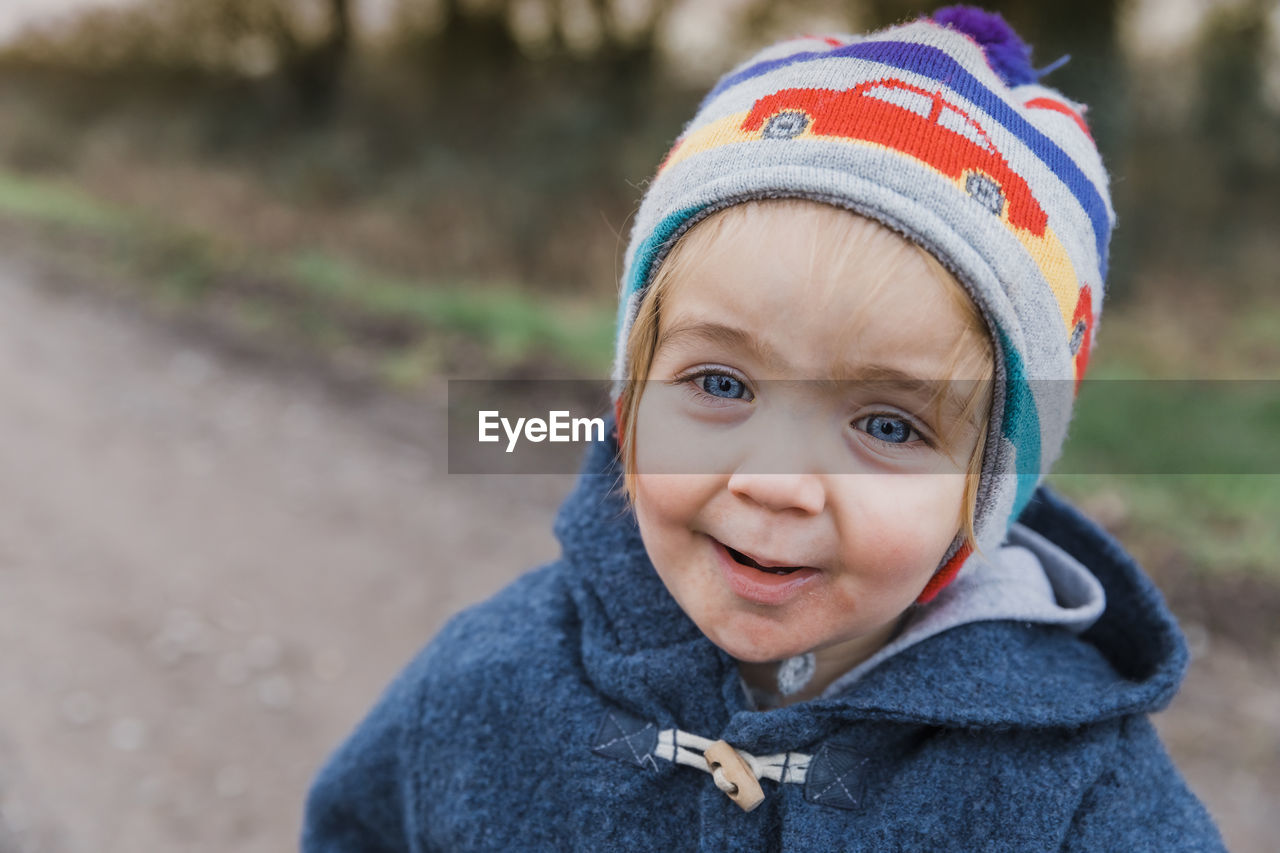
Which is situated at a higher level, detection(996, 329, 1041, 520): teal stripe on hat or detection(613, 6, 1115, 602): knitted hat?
detection(613, 6, 1115, 602): knitted hat

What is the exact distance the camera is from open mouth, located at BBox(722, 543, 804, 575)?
1188 millimetres

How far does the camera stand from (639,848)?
1.32 m

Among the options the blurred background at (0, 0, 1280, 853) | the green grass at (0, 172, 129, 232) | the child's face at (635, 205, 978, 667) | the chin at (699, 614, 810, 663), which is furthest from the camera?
the green grass at (0, 172, 129, 232)

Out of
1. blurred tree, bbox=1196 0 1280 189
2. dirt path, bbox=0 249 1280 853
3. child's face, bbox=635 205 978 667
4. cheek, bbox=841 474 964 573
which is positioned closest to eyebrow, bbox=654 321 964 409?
child's face, bbox=635 205 978 667

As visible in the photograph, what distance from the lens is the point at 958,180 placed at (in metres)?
1.15

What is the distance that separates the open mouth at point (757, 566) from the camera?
119 centimetres

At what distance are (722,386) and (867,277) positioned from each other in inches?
9.2

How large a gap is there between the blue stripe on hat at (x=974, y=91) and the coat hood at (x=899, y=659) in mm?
531

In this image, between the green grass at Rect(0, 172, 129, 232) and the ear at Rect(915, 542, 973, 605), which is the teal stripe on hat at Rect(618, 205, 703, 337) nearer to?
the ear at Rect(915, 542, 973, 605)

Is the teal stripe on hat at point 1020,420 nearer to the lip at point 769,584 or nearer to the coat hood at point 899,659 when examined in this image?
the coat hood at point 899,659

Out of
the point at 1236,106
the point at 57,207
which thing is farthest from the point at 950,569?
the point at 1236,106

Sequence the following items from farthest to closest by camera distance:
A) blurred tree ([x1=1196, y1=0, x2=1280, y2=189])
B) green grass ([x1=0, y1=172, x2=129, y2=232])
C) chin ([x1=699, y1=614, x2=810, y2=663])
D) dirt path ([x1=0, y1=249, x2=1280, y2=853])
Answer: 1. blurred tree ([x1=1196, y1=0, x2=1280, y2=189])
2. green grass ([x1=0, y1=172, x2=129, y2=232])
3. dirt path ([x1=0, y1=249, x2=1280, y2=853])
4. chin ([x1=699, y1=614, x2=810, y2=663])

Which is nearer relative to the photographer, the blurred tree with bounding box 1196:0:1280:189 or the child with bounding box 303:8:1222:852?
the child with bounding box 303:8:1222:852

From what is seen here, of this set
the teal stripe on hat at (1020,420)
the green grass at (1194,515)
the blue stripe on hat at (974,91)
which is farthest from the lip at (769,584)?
the green grass at (1194,515)
